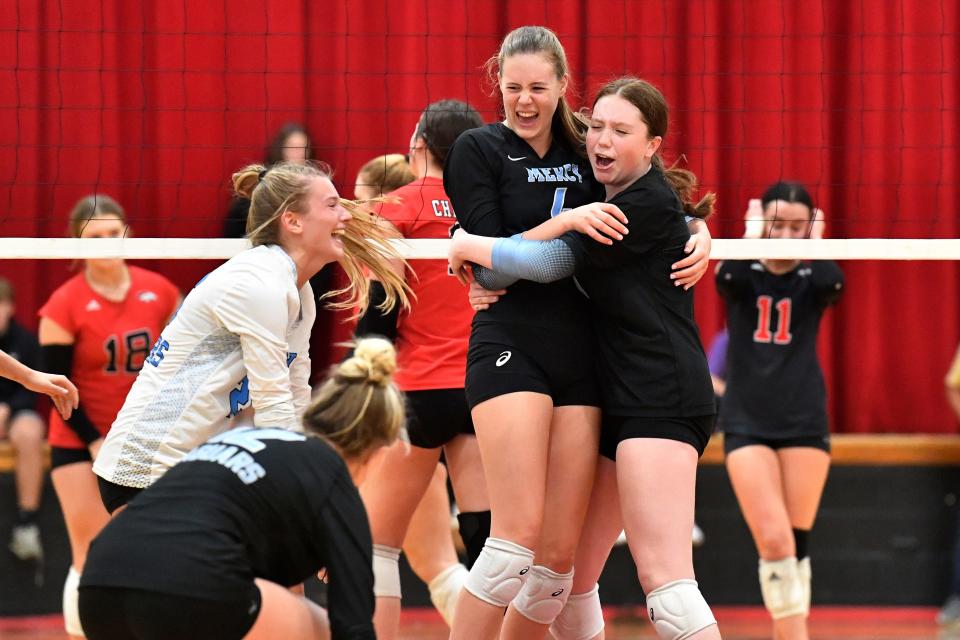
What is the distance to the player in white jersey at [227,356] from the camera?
12.0ft

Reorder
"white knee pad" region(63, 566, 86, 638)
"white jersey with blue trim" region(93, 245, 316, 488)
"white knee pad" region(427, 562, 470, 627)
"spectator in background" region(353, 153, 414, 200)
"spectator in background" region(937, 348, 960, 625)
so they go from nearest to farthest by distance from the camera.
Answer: "white jersey with blue trim" region(93, 245, 316, 488) < "white knee pad" region(427, 562, 470, 627) < "spectator in background" region(353, 153, 414, 200) < "white knee pad" region(63, 566, 86, 638) < "spectator in background" region(937, 348, 960, 625)

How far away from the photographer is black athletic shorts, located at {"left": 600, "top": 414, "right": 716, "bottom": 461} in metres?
3.53

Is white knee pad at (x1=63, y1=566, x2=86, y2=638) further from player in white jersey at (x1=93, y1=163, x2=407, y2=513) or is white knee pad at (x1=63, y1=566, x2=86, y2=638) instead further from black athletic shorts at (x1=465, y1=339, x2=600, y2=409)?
black athletic shorts at (x1=465, y1=339, x2=600, y2=409)

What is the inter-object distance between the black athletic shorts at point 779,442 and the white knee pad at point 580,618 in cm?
170

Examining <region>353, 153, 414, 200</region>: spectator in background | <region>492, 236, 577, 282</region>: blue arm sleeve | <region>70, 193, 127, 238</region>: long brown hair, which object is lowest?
<region>492, 236, 577, 282</region>: blue arm sleeve

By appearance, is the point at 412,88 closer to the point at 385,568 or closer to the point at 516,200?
the point at 385,568

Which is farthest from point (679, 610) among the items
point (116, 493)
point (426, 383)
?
point (116, 493)

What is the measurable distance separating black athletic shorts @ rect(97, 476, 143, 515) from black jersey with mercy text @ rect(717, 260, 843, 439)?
2.61m

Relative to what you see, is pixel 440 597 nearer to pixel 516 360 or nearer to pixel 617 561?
pixel 516 360

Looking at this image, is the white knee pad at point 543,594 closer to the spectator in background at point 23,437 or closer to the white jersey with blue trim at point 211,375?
the white jersey with blue trim at point 211,375

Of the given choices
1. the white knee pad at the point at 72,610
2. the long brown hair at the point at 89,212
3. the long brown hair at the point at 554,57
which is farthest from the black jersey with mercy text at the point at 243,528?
the long brown hair at the point at 89,212

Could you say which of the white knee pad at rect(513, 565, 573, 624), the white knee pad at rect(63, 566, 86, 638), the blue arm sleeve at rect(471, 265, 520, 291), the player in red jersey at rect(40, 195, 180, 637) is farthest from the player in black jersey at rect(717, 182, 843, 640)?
the white knee pad at rect(63, 566, 86, 638)

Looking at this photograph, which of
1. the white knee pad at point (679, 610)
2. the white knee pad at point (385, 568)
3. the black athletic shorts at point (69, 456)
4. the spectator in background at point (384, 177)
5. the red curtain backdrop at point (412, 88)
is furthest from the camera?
the red curtain backdrop at point (412, 88)

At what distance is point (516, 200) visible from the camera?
3.75 meters
